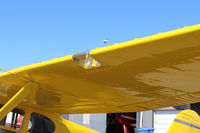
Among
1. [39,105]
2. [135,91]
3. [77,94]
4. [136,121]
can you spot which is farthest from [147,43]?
[136,121]

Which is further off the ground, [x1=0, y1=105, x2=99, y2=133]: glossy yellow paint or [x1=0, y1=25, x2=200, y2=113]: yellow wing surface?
[x1=0, y1=25, x2=200, y2=113]: yellow wing surface

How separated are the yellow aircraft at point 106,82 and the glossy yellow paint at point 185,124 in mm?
1088

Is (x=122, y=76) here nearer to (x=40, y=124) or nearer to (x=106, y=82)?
(x=106, y=82)

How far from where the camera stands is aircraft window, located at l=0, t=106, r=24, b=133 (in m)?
4.45

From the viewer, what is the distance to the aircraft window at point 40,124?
4.83 meters

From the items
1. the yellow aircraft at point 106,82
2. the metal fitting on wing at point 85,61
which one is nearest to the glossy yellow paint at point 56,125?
the yellow aircraft at point 106,82

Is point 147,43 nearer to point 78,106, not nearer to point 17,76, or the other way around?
point 17,76

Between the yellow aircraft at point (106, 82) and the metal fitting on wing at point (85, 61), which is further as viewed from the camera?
the metal fitting on wing at point (85, 61)

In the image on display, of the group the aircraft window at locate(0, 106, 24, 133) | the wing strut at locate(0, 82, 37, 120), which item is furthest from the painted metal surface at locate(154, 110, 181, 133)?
the wing strut at locate(0, 82, 37, 120)

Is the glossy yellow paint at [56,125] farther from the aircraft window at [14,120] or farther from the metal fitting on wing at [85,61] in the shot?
the metal fitting on wing at [85,61]

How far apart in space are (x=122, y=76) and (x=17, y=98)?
1.46 m

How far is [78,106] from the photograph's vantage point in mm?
5820

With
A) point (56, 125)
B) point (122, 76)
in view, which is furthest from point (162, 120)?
point (122, 76)

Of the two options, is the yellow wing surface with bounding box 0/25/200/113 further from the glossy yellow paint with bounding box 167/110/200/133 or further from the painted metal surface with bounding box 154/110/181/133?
the painted metal surface with bounding box 154/110/181/133
